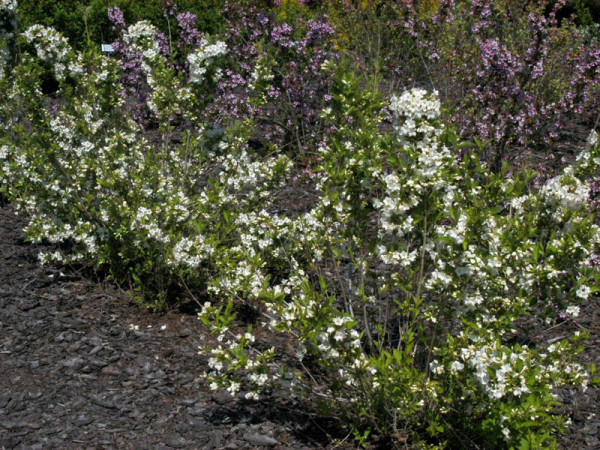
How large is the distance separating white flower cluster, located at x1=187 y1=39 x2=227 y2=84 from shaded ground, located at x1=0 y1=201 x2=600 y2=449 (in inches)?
63.9

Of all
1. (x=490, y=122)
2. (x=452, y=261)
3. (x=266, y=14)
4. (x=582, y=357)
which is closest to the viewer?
(x=452, y=261)

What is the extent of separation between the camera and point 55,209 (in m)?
4.40

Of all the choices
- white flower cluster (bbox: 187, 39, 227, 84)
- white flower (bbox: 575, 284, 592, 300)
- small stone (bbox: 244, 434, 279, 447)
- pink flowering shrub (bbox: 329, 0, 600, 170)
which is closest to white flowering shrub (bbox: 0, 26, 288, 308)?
white flower cluster (bbox: 187, 39, 227, 84)

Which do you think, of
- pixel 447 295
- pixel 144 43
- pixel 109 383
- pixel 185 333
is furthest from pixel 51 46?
pixel 447 295

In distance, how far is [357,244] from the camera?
302 cm

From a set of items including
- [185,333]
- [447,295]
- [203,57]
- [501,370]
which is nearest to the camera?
A: [501,370]

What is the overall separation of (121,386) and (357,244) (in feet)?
5.09

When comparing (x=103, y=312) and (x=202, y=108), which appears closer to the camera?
(x=103, y=312)

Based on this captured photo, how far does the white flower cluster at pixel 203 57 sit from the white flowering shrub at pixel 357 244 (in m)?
0.02

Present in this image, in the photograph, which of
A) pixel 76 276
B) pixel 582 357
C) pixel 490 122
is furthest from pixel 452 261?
→ pixel 490 122

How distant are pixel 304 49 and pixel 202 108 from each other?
2.66m

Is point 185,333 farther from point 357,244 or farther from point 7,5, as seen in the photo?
point 7,5

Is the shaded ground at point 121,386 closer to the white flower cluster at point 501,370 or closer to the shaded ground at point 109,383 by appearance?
the shaded ground at point 109,383

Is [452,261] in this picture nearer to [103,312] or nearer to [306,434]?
[306,434]
